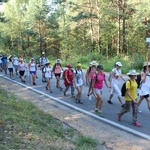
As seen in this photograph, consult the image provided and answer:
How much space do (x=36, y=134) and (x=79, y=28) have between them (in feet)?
119

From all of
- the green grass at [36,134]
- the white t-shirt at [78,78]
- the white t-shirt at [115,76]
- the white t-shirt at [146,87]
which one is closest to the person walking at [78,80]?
the white t-shirt at [78,78]

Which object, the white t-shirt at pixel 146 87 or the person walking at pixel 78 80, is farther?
the person walking at pixel 78 80

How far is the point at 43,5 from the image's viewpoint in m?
40.7

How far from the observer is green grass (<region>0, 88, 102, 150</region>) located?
5.22m

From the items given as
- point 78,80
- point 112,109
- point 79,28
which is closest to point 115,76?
point 112,109

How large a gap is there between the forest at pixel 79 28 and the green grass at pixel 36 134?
20437mm

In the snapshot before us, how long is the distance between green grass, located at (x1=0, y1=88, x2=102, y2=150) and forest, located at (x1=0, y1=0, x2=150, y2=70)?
67.0ft

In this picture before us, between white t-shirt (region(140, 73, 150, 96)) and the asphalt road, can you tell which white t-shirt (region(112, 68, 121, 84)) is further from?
white t-shirt (region(140, 73, 150, 96))

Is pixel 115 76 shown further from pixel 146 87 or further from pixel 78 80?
pixel 146 87

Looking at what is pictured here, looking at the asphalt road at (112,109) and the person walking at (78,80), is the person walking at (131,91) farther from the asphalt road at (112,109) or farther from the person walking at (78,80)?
the person walking at (78,80)

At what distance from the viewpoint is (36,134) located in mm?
5906

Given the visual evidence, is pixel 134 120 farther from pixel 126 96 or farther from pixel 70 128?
pixel 70 128

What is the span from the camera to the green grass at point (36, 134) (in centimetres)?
522

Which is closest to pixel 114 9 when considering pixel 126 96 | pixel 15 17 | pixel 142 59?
pixel 142 59
